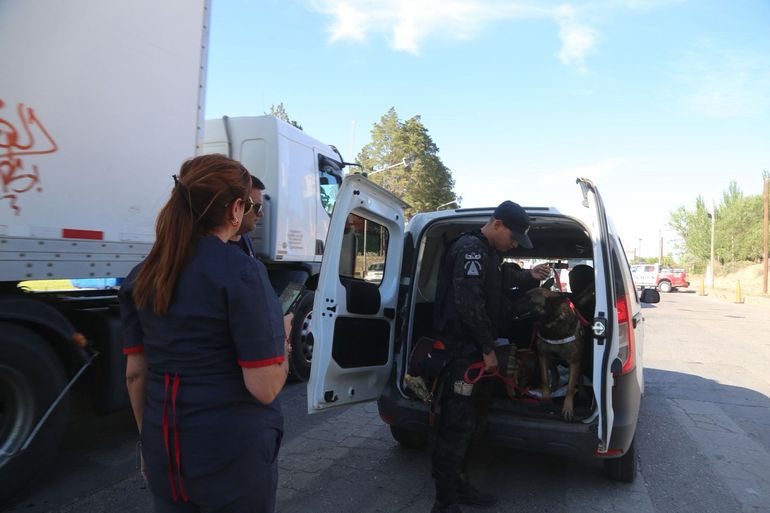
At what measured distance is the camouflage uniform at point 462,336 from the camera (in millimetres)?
3045

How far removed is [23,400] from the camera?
3143mm

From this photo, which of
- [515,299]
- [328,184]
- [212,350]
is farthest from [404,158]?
[212,350]

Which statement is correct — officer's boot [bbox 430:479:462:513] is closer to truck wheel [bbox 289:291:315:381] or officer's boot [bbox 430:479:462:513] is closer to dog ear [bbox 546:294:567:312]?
dog ear [bbox 546:294:567:312]

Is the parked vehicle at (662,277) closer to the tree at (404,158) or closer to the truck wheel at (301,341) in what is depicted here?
the tree at (404,158)

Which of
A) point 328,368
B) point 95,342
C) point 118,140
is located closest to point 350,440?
point 328,368

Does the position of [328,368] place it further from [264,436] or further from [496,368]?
[264,436]

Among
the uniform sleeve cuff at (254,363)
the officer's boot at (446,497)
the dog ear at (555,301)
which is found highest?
the dog ear at (555,301)

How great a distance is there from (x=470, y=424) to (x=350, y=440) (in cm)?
167

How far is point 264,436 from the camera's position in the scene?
1525mm

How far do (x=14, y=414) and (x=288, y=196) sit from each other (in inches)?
135

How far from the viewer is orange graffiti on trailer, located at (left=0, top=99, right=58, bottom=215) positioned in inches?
110

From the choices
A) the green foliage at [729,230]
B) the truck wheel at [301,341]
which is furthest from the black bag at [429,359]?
the green foliage at [729,230]

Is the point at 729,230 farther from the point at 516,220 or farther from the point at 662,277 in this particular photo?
the point at 516,220

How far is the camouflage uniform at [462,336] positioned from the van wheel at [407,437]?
84cm
